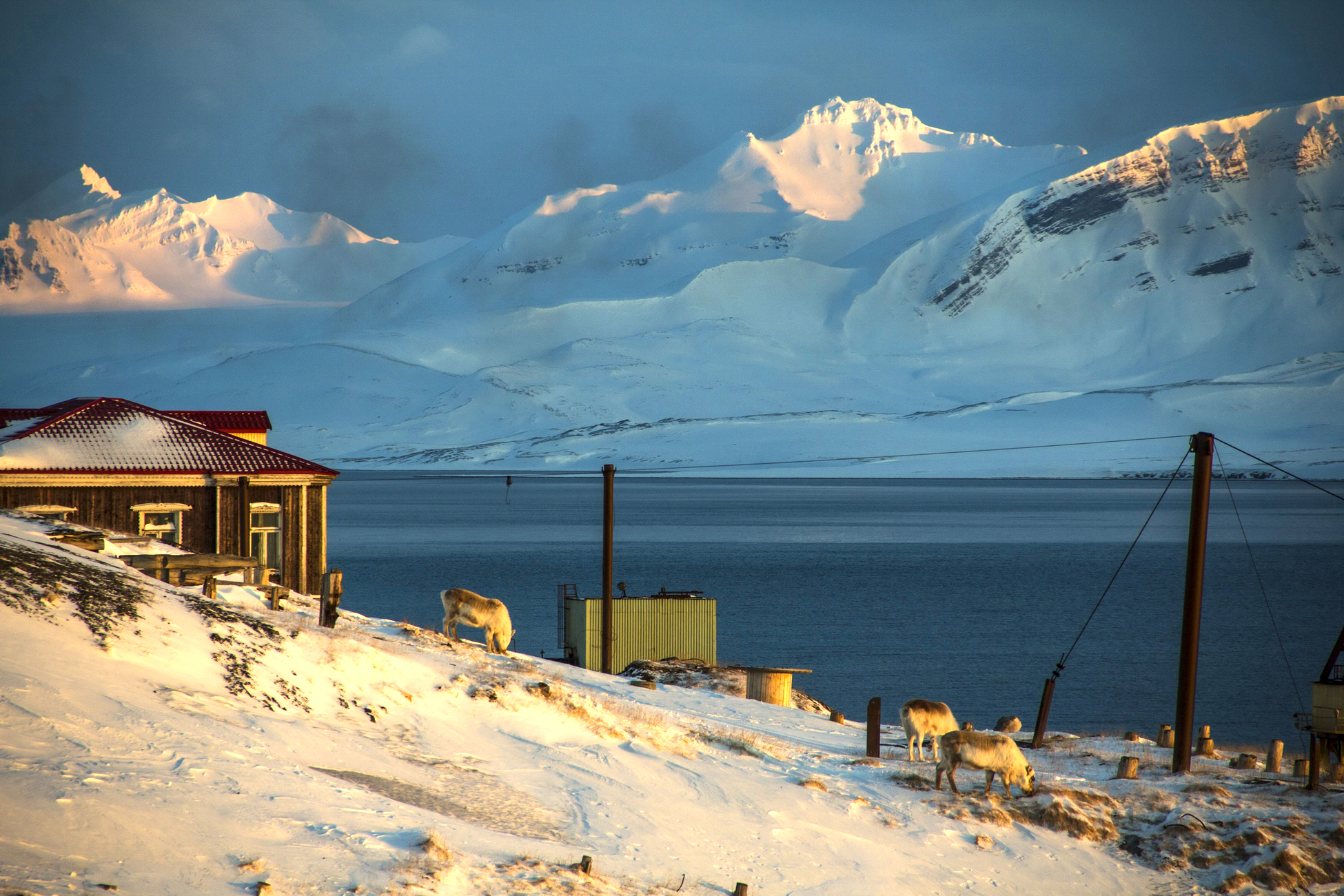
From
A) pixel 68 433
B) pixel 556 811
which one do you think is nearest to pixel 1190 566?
pixel 556 811

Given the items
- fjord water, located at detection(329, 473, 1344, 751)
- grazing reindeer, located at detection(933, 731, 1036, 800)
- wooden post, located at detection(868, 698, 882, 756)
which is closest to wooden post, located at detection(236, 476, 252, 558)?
wooden post, located at detection(868, 698, 882, 756)

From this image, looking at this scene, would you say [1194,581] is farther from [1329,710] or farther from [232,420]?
[232,420]

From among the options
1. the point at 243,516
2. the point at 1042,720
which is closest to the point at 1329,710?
the point at 1042,720

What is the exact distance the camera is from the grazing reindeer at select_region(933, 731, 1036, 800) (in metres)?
15.0

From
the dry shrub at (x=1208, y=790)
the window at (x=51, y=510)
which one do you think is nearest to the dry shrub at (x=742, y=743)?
the dry shrub at (x=1208, y=790)

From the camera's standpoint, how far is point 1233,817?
49.6ft

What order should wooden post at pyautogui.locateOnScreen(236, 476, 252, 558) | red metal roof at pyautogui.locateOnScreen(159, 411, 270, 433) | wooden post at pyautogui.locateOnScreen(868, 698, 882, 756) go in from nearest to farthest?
1. wooden post at pyautogui.locateOnScreen(868, 698, 882, 756)
2. wooden post at pyautogui.locateOnScreen(236, 476, 252, 558)
3. red metal roof at pyautogui.locateOnScreen(159, 411, 270, 433)

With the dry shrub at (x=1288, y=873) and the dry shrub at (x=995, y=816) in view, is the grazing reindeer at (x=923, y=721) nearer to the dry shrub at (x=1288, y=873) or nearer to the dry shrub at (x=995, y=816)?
the dry shrub at (x=995, y=816)

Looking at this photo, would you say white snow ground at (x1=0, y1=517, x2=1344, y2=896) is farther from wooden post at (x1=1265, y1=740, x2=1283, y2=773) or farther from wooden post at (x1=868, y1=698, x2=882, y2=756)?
wooden post at (x1=1265, y1=740, x2=1283, y2=773)

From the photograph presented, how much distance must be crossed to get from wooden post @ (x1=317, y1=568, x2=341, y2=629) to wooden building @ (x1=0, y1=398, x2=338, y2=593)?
27.1 ft

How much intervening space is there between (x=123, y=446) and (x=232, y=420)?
6.61m

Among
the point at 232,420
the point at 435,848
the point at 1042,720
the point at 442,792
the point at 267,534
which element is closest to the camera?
the point at 435,848

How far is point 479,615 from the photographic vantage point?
66.8ft

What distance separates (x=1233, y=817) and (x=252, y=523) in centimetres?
2225
